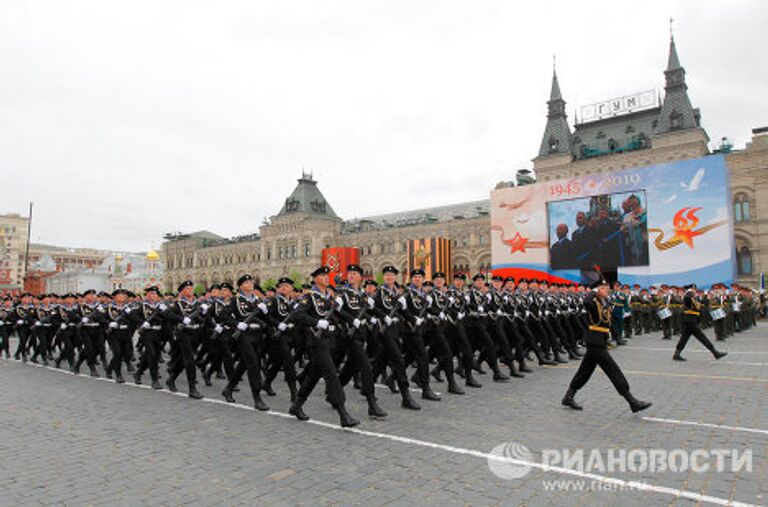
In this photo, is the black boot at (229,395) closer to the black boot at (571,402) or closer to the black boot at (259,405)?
the black boot at (259,405)

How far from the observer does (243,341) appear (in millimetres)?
8172

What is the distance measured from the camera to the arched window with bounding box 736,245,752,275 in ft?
135

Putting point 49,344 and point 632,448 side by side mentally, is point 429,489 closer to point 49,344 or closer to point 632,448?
point 632,448

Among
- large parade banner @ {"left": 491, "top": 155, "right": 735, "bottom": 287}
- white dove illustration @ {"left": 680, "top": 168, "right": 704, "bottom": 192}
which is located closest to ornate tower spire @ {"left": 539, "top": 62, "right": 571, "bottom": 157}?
large parade banner @ {"left": 491, "top": 155, "right": 735, "bottom": 287}

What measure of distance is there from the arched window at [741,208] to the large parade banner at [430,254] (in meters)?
25.7

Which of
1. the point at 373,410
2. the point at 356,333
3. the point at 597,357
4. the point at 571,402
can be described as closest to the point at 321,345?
the point at 356,333

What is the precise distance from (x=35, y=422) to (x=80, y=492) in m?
3.50

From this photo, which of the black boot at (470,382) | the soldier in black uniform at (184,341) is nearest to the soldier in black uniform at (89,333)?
the soldier in black uniform at (184,341)

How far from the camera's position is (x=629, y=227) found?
33156 mm

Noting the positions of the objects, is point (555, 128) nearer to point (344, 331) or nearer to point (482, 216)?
point (482, 216)

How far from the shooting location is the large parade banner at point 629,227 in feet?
99.6

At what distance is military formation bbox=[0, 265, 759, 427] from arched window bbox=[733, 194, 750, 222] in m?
34.1

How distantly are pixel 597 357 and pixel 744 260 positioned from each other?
44511 millimetres

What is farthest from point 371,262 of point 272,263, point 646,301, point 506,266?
point 646,301
